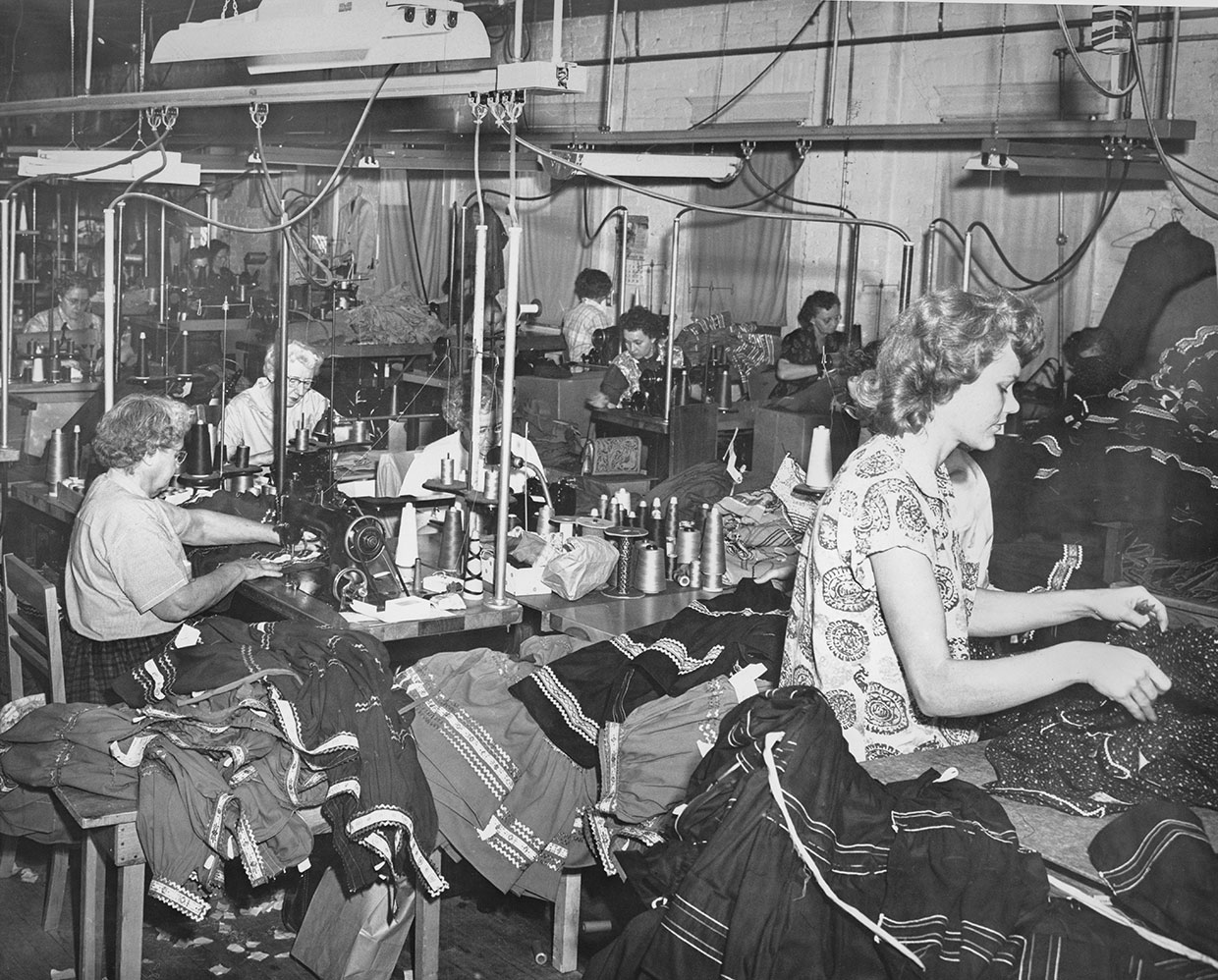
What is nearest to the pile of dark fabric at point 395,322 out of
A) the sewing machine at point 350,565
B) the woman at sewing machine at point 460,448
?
the woman at sewing machine at point 460,448

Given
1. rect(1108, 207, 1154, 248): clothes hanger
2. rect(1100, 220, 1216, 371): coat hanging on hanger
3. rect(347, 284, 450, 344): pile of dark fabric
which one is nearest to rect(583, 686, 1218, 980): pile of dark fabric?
rect(1100, 220, 1216, 371): coat hanging on hanger

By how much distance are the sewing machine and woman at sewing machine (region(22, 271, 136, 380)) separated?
156 inches

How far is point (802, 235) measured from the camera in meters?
10.4

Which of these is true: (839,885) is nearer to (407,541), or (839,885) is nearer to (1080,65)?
(407,541)

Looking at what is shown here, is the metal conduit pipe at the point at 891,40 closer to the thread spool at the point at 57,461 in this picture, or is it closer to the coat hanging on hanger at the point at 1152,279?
the coat hanging on hanger at the point at 1152,279

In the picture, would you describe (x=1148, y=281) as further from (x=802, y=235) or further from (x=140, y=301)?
(x=140, y=301)

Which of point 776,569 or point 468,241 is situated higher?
point 468,241

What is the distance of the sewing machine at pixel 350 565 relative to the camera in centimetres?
401

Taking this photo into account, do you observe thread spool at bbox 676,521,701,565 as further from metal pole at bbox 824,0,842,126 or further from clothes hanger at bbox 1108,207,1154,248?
metal pole at bbox 824,0,842,126

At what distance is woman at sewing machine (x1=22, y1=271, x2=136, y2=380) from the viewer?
8070mm

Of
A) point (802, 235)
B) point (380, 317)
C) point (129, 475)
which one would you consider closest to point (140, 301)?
point (380, 317)

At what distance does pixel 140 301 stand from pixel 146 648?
19.6 ft

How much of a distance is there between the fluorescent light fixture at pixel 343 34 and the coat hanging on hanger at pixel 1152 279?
503cm

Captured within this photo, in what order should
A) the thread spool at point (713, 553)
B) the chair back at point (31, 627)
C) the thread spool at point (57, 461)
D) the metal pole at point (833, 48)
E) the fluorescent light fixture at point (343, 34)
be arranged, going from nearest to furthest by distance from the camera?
1. the fluorescent light fixture at point (343, 34)
2. the chair back at point (31, 627)
3. the thread spool at point (713, 553)
4. the thread spool at point (57, 461)
5. the metal pole at point (833, 48)
